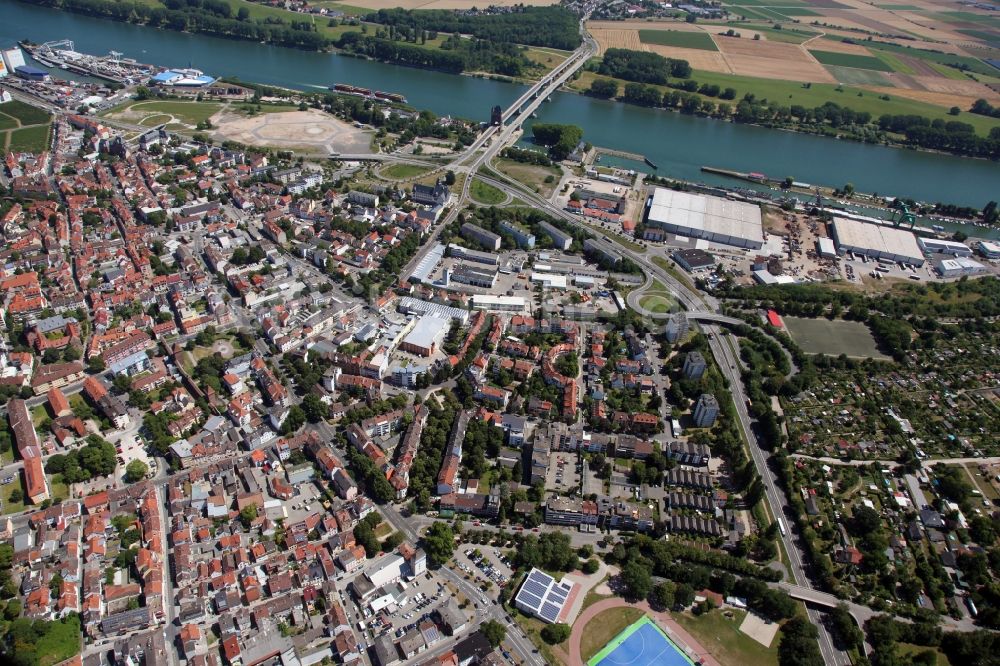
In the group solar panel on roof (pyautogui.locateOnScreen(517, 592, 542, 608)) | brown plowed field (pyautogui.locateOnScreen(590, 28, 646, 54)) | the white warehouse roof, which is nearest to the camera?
solar panel on roof (pyautogui.locateOnScreen(517, 592, 542, 608))

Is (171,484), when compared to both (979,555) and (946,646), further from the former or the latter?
(979,555)

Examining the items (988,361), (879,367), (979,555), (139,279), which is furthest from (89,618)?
(988,361)

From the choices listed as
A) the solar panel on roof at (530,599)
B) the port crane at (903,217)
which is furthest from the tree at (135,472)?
the port crane at (903,217)

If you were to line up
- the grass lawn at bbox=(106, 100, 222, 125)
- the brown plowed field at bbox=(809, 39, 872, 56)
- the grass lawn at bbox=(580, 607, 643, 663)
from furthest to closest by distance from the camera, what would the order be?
the brown plowed field at bbox=(809, 39, 872, 56)
the grass lawn at bbox=(106, 100, 222, 125)
the grass lawn at bbox=(580, 607, 643, 663)

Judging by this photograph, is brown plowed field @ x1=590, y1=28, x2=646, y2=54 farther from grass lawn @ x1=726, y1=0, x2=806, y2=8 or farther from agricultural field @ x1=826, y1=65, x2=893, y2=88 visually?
grass lawn @ x1=726, y1=0, x2=806, y2=8

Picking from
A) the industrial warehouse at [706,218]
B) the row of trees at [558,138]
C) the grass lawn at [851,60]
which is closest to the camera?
the industrial warehouse at [706,218]

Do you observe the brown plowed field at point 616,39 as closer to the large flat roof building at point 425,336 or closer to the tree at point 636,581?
the large flat roof building at point 425,336

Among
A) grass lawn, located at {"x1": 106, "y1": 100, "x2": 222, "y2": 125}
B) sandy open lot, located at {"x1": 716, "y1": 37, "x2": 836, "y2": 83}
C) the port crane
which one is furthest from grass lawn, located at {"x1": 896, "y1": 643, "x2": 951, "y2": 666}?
sandy open lot, located at {"x1": 716, "y1": 37, "x2": 836, "y2": 83}
